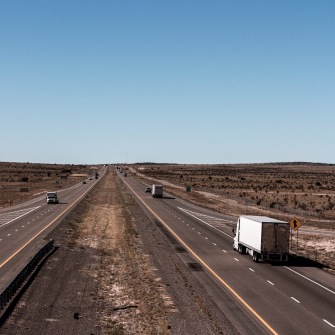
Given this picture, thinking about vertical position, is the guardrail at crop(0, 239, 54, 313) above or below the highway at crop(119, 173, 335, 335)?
above

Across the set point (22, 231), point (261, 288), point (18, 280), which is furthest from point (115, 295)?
point (22, 231)

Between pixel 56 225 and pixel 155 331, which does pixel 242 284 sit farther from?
pixel 56 225

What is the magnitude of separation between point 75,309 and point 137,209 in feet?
157

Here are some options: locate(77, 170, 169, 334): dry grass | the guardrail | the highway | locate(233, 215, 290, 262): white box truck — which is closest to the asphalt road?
the guardrail

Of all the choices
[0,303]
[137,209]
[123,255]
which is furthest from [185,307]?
[137,209]

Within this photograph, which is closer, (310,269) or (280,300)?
(280,300)

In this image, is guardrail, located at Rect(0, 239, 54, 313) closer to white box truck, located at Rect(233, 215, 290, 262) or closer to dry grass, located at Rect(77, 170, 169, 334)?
dry grass, located at Rect(77, 170, 169, 334)

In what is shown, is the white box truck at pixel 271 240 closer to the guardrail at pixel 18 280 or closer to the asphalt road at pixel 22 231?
the guardrail at pixel 18 280

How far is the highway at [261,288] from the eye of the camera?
59.7 ft

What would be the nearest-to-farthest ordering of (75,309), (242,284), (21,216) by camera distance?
1. (75,309)
2. (242,284)
3. (21,216)

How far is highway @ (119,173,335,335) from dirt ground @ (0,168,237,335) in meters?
1.02

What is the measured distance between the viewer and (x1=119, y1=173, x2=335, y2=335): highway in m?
18.2

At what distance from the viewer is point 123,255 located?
32125 millimetres

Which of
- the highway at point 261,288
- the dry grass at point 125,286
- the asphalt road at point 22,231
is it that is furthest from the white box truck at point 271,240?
the asphalt road at point 22,231
